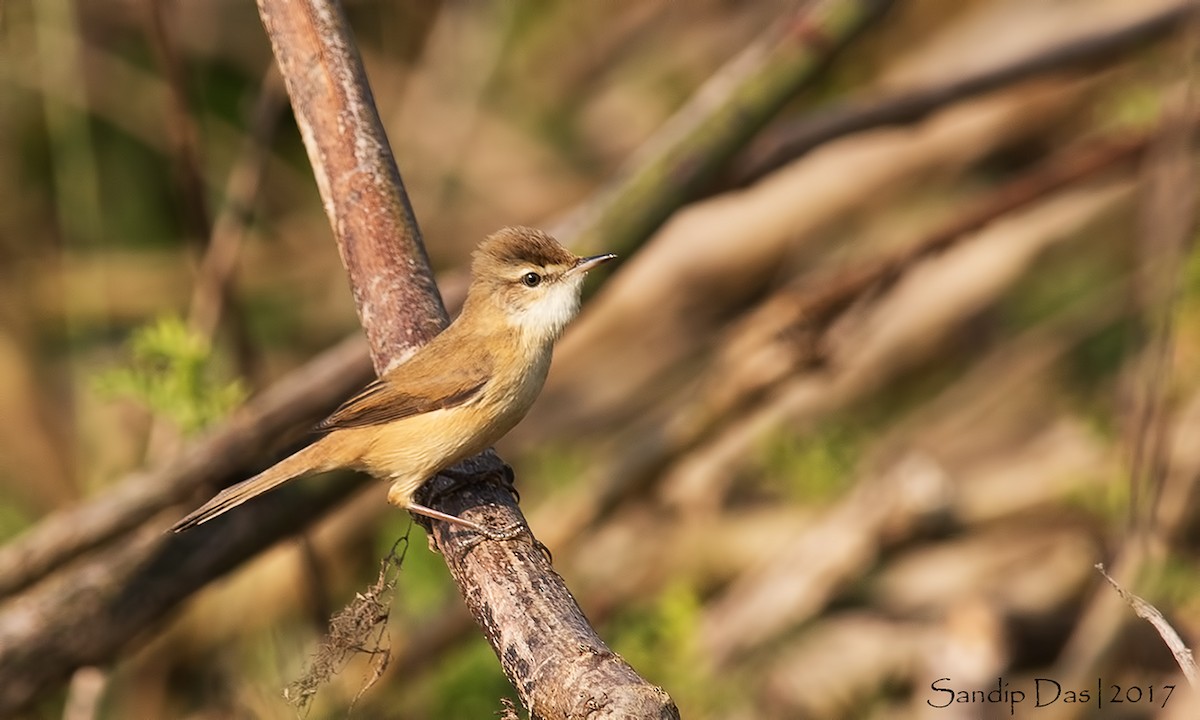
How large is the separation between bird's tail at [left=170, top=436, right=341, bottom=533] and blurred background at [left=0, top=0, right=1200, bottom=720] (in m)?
0.58

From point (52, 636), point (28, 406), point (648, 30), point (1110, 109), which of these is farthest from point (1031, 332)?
point (28, 406)

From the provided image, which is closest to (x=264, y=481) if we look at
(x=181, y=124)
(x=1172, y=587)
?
(x=181, y=124)

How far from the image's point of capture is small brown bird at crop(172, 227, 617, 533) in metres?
3.92

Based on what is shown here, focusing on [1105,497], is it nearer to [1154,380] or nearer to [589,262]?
[1154,380]

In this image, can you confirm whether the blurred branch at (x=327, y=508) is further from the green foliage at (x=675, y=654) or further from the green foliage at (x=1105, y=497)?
the green foliage at (x=1105, y=497)

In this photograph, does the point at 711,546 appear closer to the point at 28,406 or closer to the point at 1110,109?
the point at 1110,109

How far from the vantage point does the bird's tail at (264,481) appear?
3745 millimetres

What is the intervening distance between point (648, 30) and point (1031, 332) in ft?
11.3

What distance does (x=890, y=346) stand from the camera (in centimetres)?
688

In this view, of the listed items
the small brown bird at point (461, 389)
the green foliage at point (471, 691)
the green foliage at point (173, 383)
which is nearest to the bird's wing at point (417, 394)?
the small brown bird at point (461, 389)

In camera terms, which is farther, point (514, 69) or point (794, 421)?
point (514, 69)

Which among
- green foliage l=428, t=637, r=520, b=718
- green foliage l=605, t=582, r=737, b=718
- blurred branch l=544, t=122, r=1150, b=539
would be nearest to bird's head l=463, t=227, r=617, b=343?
green foliage l=605, t=582, r=737, b=718

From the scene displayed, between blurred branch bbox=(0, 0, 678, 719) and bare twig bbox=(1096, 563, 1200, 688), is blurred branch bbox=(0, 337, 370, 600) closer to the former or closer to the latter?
blurred branch bbox=(0, 0, 678, 719)

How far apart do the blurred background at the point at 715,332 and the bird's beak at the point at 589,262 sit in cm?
11
